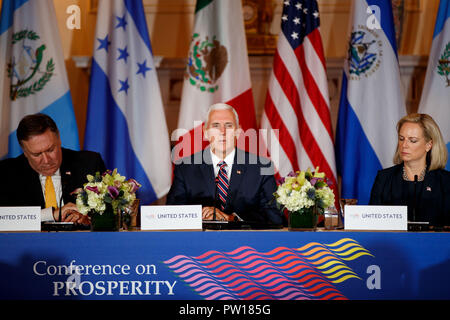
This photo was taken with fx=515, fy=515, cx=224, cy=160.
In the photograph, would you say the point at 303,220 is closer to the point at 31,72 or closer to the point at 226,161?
the point at 226,161

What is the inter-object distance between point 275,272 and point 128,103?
8.71ft

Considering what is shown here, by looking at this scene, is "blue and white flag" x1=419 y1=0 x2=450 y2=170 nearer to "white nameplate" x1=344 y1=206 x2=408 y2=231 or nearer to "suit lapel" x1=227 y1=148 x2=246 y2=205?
"suit lapel" x1=227 y1=148 x2=246 y2=205

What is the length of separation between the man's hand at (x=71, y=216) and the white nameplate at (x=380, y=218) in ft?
4.72

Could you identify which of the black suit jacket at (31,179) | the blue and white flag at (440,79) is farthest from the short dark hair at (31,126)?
the blue and white flag at (440,79)

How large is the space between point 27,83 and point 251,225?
8.75 feet

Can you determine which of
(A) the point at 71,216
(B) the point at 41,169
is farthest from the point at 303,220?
(B) the point at 41,169

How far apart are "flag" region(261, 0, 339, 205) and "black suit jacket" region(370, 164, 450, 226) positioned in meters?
1.14

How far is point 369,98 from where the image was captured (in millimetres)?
4379

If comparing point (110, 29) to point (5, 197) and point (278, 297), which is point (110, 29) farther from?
point (278, 297)

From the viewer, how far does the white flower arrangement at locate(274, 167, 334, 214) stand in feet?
8.17

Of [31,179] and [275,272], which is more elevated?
[31,179]

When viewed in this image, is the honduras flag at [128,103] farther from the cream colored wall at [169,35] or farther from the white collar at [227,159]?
the white collar at [227,159]

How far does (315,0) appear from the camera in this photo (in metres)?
4.47
